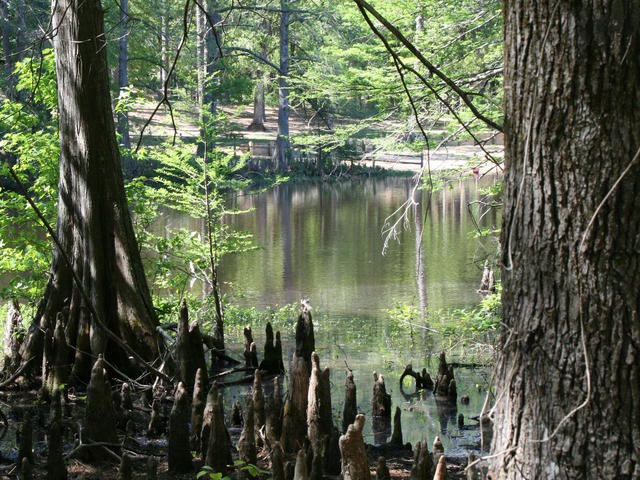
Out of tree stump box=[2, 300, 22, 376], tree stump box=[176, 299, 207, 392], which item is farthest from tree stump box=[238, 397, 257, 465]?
tree stump box=[2, 300, 22, 376]

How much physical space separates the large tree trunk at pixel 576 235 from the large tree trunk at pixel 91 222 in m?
5.01

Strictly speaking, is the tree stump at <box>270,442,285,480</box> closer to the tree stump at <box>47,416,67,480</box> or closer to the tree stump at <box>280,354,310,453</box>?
the tree stump at <box>47,416,67,480</box>

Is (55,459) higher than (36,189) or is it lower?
lower

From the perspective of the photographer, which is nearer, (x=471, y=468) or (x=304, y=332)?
(x=471, y=468)

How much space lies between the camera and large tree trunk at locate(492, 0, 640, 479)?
2.58 meters

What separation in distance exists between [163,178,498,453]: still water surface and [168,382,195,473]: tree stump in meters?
2.03

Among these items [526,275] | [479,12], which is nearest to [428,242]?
[479,12]

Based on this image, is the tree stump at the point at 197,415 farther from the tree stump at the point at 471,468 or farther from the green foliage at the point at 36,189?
the green foliage at the point at 36,189

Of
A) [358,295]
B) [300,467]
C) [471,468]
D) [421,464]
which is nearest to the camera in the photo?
[471,468]

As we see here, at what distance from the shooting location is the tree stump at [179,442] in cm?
476

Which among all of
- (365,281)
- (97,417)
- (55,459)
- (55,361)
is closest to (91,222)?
(55,361)

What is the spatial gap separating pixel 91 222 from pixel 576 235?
5384 mm

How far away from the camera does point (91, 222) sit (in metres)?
7.19

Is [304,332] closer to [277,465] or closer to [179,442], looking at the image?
[179,442]
